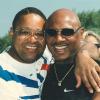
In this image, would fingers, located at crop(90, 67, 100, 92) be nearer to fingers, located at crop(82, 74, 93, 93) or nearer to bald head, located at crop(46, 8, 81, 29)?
fingers, located at crop(82, 74, 93, 93)

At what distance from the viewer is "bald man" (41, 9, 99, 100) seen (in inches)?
193

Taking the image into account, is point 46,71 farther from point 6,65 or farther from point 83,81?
point 83,81

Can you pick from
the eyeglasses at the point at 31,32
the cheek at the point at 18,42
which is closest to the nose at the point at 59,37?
the eyeglasses at the point at 31,32

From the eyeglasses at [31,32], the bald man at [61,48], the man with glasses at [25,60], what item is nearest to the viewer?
the bald man at [61,48]

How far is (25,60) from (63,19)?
0.85m

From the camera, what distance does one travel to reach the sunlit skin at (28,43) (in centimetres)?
553

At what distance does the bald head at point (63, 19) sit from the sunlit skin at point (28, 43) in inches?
13.7

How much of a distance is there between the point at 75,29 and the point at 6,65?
963 mm

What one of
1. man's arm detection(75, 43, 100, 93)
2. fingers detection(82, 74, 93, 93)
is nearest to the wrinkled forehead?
man's arm detection(75, 43, 100, 93)

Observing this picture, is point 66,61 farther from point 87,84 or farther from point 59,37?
point 87,84

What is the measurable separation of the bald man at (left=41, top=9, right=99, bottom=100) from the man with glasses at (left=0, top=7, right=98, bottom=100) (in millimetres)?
314

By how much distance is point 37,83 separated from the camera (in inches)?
217

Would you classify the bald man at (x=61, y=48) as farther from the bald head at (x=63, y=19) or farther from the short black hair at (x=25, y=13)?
the short black hair at (x=25, y=13)

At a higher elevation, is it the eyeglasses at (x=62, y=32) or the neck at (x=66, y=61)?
the eyeglasses at (x=62, y=32)
